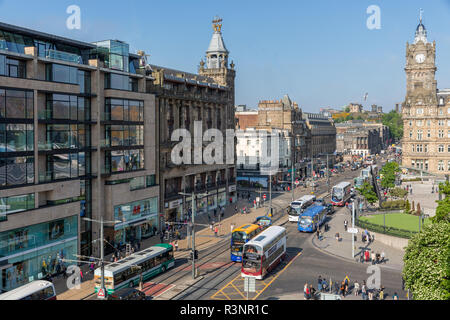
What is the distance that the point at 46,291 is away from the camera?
33.0 meters

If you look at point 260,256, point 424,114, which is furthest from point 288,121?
point 260,256

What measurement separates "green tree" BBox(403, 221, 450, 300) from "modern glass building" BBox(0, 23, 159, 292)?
108 ft

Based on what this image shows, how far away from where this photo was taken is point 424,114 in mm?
125750

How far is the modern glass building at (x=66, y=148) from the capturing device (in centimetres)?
3888

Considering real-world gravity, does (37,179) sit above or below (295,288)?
above

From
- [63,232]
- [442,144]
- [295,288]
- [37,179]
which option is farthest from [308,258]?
[442,144]

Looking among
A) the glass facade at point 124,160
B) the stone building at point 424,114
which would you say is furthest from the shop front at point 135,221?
the stone building at point 424,114

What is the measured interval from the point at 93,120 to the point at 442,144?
10833 centimetres

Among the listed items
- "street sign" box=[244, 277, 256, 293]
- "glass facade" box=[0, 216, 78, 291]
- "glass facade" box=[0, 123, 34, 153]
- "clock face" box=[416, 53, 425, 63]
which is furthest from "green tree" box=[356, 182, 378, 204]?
"clock face" box=[416, 53, 425, 63]

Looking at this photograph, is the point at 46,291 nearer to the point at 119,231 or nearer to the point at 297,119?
the point at 119,231

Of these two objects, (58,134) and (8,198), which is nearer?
(8,198)

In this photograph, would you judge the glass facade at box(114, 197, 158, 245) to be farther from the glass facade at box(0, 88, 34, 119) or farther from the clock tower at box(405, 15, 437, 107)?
the clock tower at box(405, 15, 437, 107)

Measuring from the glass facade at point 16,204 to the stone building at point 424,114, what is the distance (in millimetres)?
115072

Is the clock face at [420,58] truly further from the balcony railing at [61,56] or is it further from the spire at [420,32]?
the balcony railing at [61,56]
